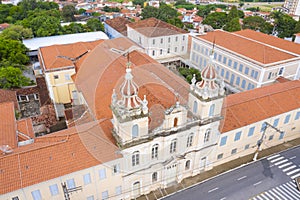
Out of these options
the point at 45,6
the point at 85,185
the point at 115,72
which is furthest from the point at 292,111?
the point at 45,6

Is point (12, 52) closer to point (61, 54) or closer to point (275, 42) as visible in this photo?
point (61, 54)

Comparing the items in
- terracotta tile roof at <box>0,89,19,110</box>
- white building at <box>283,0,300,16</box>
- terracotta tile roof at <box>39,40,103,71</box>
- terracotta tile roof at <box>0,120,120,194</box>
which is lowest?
white building at <box>283,0,300,16</box>

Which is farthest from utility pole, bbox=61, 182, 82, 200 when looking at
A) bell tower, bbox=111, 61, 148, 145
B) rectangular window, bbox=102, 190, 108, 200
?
bell tower, bbox=111, 61, 148, 145

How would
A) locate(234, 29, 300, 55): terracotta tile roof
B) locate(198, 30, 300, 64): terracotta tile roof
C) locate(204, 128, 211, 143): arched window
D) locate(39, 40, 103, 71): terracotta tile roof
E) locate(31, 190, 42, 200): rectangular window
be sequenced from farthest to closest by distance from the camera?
1. locate(234, 29, 300, 55): terracotta tile roof
2. locate(198, 30, 300, 64): terracotta tile roof
3. locate(39, 40, 103, 71): terracotta tile roof
4. locate(204, 128, 211, 143): arched window
5. locate(31, 190, 42, 200): rectangular window

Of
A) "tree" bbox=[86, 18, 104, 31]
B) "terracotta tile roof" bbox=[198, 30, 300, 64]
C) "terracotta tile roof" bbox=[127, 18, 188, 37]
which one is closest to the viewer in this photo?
"terracotta tile roof" bbox=[198, 30, 300, 64]

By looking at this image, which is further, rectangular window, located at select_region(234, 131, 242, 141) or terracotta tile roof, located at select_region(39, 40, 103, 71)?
terracotta tile roof, located at select_region(39, 40, 103, 71)

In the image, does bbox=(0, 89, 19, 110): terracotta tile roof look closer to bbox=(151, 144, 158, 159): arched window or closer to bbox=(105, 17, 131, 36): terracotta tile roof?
bbox=(151, 144, 158, 159): arched window

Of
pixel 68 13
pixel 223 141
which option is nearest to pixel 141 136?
pixel 223 141

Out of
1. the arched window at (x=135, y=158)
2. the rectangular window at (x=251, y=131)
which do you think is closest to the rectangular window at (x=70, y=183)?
the arched window at (x=135, y=158)

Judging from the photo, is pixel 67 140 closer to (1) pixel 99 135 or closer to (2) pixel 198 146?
(1) pixel 99 135
